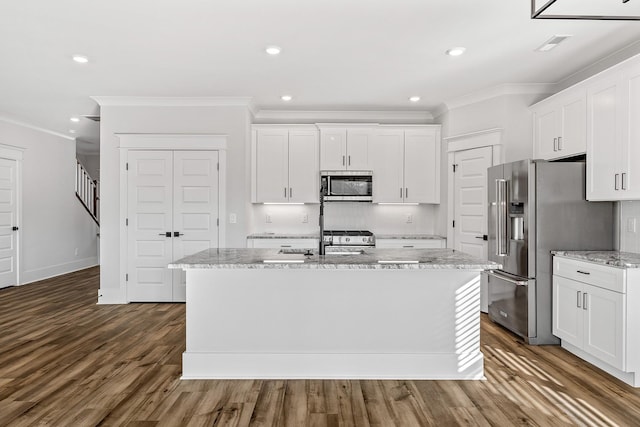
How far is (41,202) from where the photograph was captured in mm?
7246

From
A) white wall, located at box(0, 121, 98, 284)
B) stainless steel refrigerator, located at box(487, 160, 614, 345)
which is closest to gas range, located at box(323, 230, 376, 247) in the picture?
stainless steel refrigerator, located at box(487, 160, 614, 345)

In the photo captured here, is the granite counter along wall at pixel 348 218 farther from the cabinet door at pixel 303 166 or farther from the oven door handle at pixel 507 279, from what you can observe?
the oven door handle at pixel 507 279

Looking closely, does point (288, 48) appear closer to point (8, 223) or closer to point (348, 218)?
point (348, 218)

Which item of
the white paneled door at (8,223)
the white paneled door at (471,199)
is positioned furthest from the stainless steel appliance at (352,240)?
the white paneled door at (8,223)

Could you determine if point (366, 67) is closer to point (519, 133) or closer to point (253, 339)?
point (519, 133)

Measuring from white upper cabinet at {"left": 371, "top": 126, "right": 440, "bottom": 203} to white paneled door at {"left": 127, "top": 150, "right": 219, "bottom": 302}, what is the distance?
7.33 ft

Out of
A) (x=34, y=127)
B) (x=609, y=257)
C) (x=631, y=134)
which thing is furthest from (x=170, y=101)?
(x=609, y=257)

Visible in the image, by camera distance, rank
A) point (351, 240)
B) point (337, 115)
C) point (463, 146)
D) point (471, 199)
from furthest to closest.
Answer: point (337, 115) < point (351, 240) < point (463, 146) < point (471, 199)

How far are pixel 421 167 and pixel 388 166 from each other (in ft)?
1.51

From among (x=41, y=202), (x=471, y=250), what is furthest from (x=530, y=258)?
(x=41, y=202)

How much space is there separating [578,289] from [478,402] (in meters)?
1.43

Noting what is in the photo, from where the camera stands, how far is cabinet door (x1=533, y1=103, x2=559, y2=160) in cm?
417

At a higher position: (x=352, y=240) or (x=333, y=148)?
(x=333, y=148)

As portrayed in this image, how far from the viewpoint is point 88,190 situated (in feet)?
30.7
